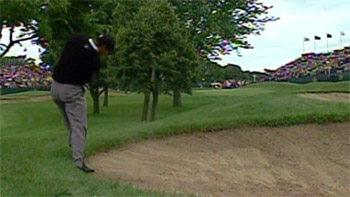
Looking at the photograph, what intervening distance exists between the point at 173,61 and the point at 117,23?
2.67 m

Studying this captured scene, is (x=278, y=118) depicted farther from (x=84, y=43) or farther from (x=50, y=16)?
(x=84, y=43)

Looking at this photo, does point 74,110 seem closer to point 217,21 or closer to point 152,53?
point 152,53

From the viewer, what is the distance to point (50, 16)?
11797 mm

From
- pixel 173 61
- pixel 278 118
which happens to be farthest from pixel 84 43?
pixel 173 61

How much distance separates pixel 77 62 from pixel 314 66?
2030 inches

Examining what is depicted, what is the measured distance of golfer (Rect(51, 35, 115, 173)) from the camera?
6832 millimetres

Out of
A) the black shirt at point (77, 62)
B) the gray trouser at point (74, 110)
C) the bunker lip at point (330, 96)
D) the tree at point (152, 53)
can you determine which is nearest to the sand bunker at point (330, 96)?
the bunker lip at point (330, 96)

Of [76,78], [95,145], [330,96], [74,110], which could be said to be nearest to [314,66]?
[330,96]

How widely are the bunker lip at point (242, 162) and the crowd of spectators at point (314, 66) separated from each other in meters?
34.7

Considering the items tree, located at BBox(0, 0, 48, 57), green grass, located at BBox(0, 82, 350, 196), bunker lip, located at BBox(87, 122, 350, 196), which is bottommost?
bunker lip, located at BBox(87, 122, 350, 196)

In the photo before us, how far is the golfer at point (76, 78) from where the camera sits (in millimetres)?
6832

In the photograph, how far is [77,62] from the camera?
6.91 metres

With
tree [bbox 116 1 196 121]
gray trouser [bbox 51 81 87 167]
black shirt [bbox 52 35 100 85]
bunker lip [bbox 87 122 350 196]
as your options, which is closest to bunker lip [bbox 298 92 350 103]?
tree [bbox 116 1 196 121]

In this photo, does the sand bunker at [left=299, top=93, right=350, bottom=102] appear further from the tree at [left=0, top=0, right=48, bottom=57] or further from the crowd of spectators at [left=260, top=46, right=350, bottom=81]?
the crowd of spectators at [left=260, top=46, right=350, bottom=81]
